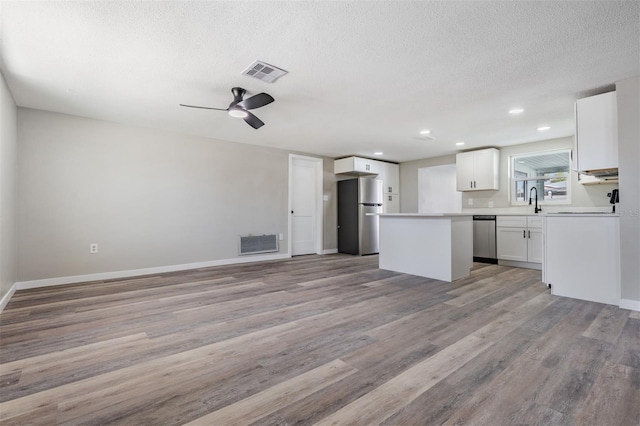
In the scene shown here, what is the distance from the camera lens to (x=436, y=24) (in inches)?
80.0

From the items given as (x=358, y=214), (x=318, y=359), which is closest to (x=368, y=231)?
(x=358, y=214)

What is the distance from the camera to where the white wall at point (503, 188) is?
466cm

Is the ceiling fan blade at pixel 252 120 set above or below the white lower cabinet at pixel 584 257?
above

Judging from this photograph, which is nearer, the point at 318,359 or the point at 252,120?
the point at 318,359

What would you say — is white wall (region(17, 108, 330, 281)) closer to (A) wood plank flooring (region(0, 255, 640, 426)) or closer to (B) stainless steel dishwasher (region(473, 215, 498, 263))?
(A) wood plank flooring (region(0, 255, 640, 426))

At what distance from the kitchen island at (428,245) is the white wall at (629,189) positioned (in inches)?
61.3

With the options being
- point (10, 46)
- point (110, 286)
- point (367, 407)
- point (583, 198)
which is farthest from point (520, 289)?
point (10, 46)

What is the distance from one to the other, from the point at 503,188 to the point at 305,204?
13.0 ft

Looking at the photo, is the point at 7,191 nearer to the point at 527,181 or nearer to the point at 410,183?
the point at 410,183

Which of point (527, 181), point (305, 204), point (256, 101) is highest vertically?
point (256, 101)

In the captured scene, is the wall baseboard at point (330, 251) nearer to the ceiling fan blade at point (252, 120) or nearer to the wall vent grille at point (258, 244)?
the wall vent grille at point (258, 244)

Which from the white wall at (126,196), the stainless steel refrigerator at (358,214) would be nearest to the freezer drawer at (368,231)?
the stainless steel refrigerator at (358,214)

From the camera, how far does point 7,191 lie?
3098 millimetres

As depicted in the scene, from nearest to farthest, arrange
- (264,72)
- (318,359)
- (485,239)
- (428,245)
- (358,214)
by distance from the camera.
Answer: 1. (318,359)
2. (264,72)
3. (428,245)
4. (485,239)
5. (358,214)
